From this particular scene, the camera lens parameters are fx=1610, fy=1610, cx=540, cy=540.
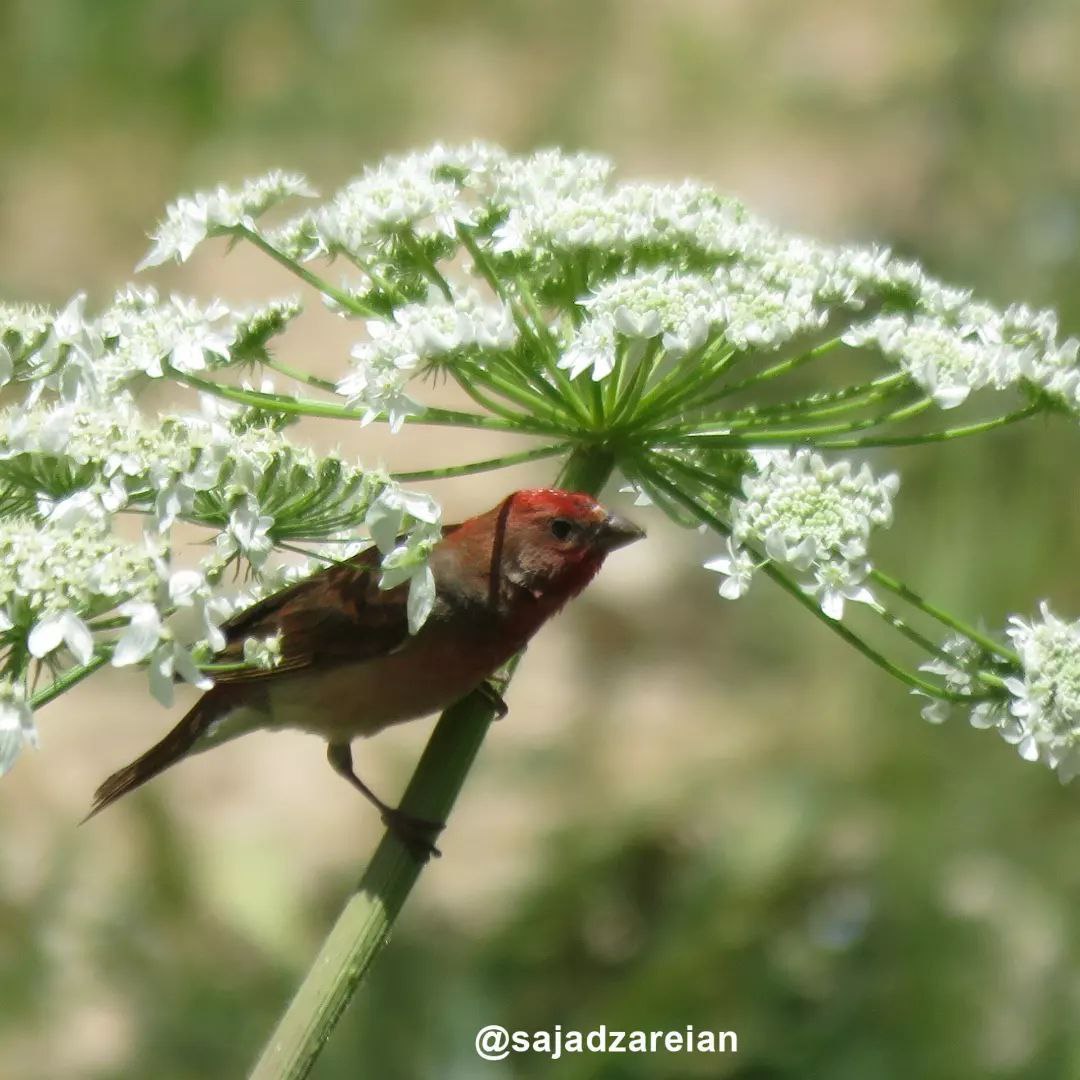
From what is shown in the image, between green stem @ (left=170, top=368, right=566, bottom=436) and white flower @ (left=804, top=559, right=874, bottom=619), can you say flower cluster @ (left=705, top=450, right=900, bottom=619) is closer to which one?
white flower @ (left=804, top=559, right=874, bottom=619)

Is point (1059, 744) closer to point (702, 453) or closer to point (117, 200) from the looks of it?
point (702, 453)

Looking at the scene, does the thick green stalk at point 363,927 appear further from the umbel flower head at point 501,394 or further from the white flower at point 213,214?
the white flower at point 213,214

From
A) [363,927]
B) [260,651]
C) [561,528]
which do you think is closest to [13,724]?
[260,651]

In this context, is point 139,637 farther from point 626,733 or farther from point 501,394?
point 626,733

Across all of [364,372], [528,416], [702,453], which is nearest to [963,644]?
[702,453]

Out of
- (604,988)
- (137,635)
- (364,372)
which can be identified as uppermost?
(604,988)

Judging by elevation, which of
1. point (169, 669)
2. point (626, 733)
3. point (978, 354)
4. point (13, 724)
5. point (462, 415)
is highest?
point (626, 733)
